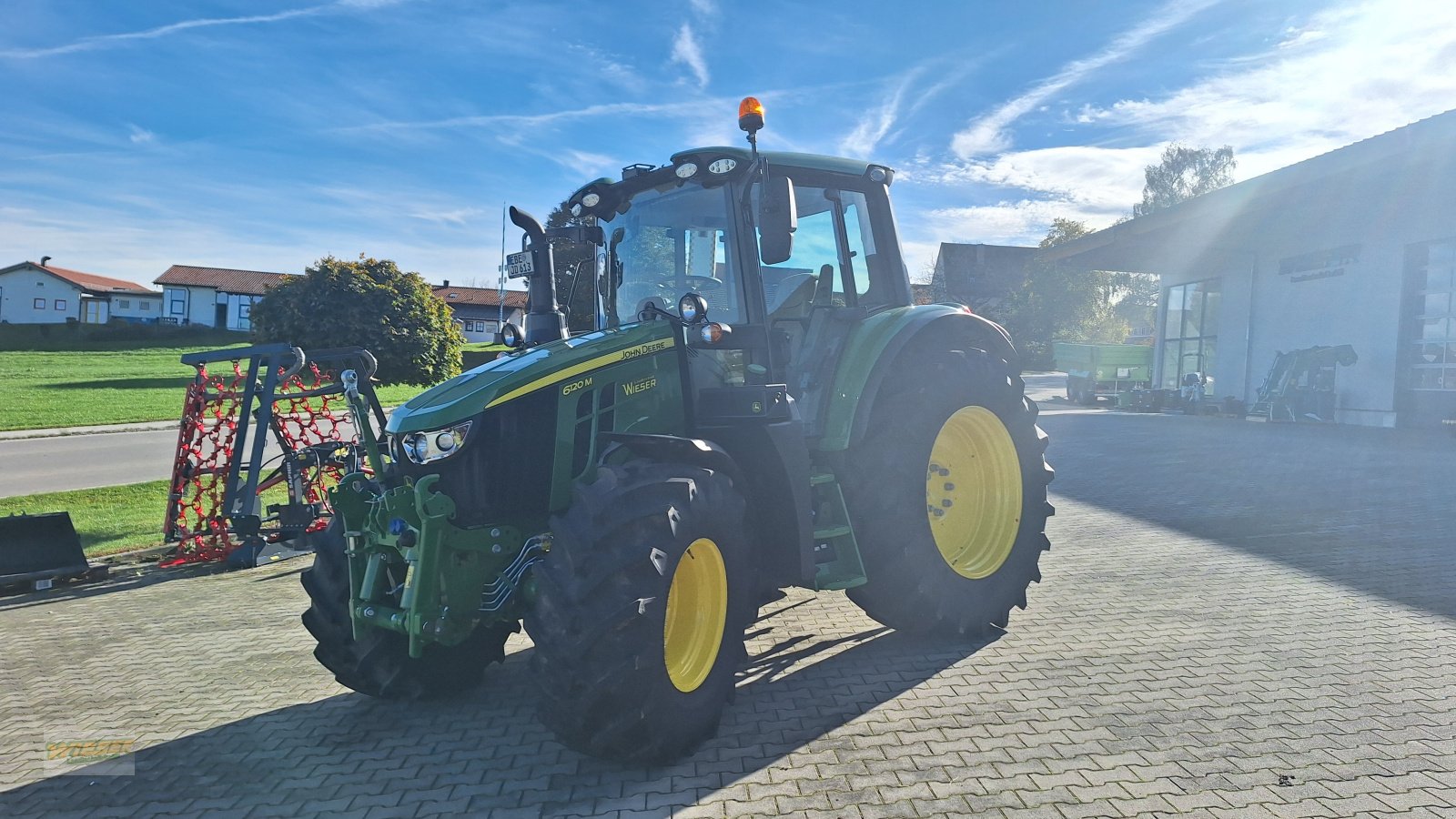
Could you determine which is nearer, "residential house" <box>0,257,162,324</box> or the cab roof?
the cab roof

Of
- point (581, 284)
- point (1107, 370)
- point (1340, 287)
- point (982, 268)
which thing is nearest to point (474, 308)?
point (982, 268)

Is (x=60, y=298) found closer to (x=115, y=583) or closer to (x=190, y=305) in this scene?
(x=190, y=305)

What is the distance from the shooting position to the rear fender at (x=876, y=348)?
4.56 metres

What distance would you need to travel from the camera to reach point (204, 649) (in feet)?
16.8

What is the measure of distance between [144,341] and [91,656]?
52131 millimetres

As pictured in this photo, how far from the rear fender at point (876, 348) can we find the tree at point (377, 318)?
21914mm

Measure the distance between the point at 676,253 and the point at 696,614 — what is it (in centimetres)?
194

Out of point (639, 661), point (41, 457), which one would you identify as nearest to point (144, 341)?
point (41, 457)

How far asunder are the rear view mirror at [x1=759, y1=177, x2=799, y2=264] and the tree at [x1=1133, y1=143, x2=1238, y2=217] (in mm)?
52866

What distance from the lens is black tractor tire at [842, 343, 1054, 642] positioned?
4516 millimetres

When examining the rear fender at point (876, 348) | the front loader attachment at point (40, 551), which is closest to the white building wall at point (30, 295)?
the front loader attachment at point (40, 551)

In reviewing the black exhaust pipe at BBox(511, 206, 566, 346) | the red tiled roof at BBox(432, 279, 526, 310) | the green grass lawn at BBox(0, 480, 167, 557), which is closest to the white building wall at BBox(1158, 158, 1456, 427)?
the black exhaust pipe at BBox(511, 206, 566, 346)

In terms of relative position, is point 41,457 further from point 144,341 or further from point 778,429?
point 144,341

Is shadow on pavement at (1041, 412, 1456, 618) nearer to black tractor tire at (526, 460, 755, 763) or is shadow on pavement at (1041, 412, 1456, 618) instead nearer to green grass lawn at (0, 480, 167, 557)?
black tractor tire at (526, 460, 755, 763)
